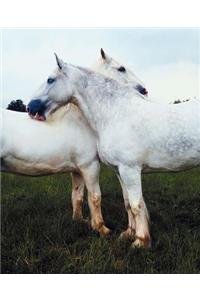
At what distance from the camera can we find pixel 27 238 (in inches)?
182

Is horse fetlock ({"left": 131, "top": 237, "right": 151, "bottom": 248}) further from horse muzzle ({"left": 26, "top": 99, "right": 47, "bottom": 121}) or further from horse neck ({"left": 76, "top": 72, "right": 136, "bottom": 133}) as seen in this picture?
horse muzzle ({"left": 26, "top": 99, "right": 47, "bottom": 121})

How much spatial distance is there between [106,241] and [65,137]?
1438mm

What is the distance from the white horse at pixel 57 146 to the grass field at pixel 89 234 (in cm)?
59

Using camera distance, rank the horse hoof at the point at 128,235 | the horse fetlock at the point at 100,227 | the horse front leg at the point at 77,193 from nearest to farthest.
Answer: the horse hoof at the point at 128,235 → the horse fetlock at the point at 100,227 → the horse front leg at the point at 77,193

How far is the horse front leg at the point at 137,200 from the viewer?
4625 mm

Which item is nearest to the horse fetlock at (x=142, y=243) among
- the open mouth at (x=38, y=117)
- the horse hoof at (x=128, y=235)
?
the horse hoof at (x=128, y=235)

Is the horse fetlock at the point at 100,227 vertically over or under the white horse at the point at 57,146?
under

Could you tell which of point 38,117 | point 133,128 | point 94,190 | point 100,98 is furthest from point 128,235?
point 38,117

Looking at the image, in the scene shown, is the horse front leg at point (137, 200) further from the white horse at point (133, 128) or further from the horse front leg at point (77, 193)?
the horse front leg at point (77, 193)

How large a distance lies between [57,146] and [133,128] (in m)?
1.04

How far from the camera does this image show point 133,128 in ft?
15.3

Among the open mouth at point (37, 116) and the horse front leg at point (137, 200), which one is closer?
the horse front leg at point (137, 200)

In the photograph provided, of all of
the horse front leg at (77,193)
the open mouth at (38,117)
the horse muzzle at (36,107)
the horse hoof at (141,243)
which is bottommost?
the horse hoof at (141,243)

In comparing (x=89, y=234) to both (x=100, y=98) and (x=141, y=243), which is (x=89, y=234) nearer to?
(x=141, y=243)
